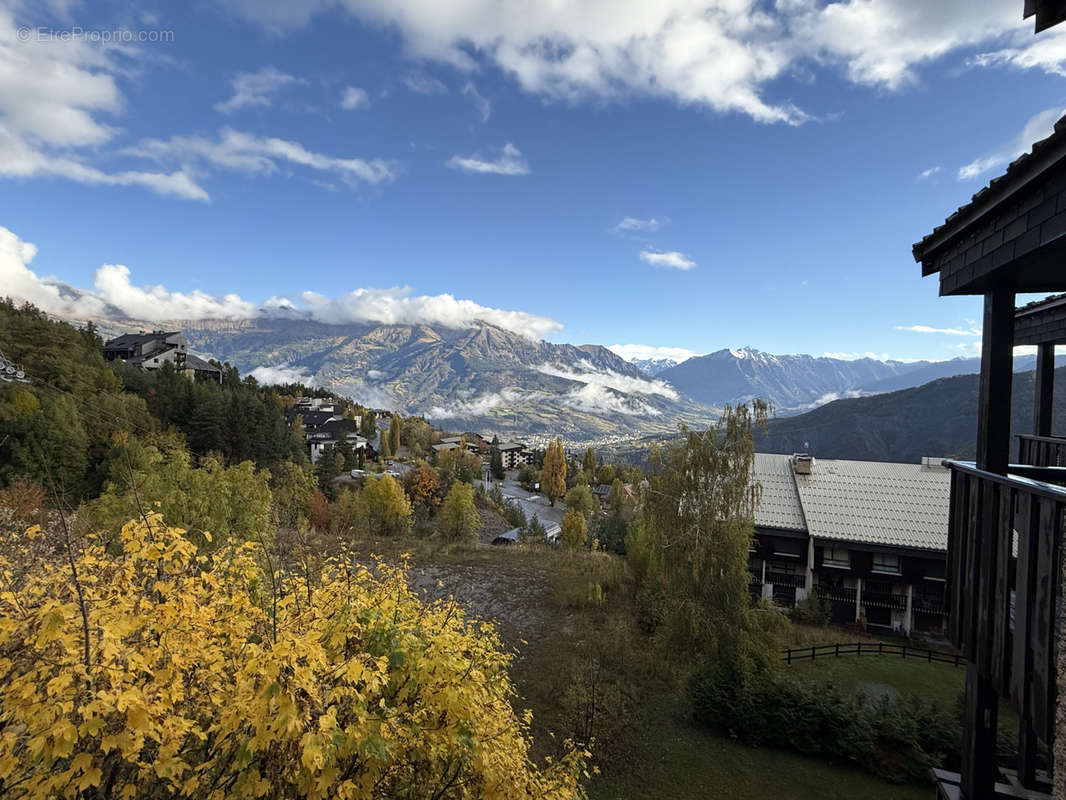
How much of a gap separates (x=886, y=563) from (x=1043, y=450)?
68.4ft

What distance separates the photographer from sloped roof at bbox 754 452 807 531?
25.5m

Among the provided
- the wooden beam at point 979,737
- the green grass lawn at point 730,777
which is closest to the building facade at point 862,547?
the green grass lawn at point 730,777

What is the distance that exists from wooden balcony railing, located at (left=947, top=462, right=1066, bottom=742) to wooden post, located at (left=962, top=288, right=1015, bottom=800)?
1.13 ft

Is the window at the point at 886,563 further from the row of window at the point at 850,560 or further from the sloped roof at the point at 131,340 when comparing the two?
the sloped roof at the point at 131,340

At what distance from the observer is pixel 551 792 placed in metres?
5.27

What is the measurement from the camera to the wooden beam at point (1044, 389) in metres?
7.93

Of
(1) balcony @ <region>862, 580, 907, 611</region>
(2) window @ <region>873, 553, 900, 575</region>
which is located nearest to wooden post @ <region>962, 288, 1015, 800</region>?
(2) window @ <region>873, 553, 900, 575</region>

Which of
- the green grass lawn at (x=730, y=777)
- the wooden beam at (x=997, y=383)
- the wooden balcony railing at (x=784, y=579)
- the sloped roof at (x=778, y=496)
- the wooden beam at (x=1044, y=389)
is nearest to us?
the wooden beam at (x=997, y=383)

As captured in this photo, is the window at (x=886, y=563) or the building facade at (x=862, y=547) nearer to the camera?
the building facade at (x=862, y=547)

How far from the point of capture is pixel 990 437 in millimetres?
5176

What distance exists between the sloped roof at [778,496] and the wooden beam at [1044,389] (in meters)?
16.2

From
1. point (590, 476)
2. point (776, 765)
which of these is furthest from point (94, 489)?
point (590, 476)

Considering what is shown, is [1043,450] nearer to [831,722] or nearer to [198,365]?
[831,722]

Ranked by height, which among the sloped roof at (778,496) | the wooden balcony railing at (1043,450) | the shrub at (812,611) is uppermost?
the wooden balcony railing at (1043,450)
